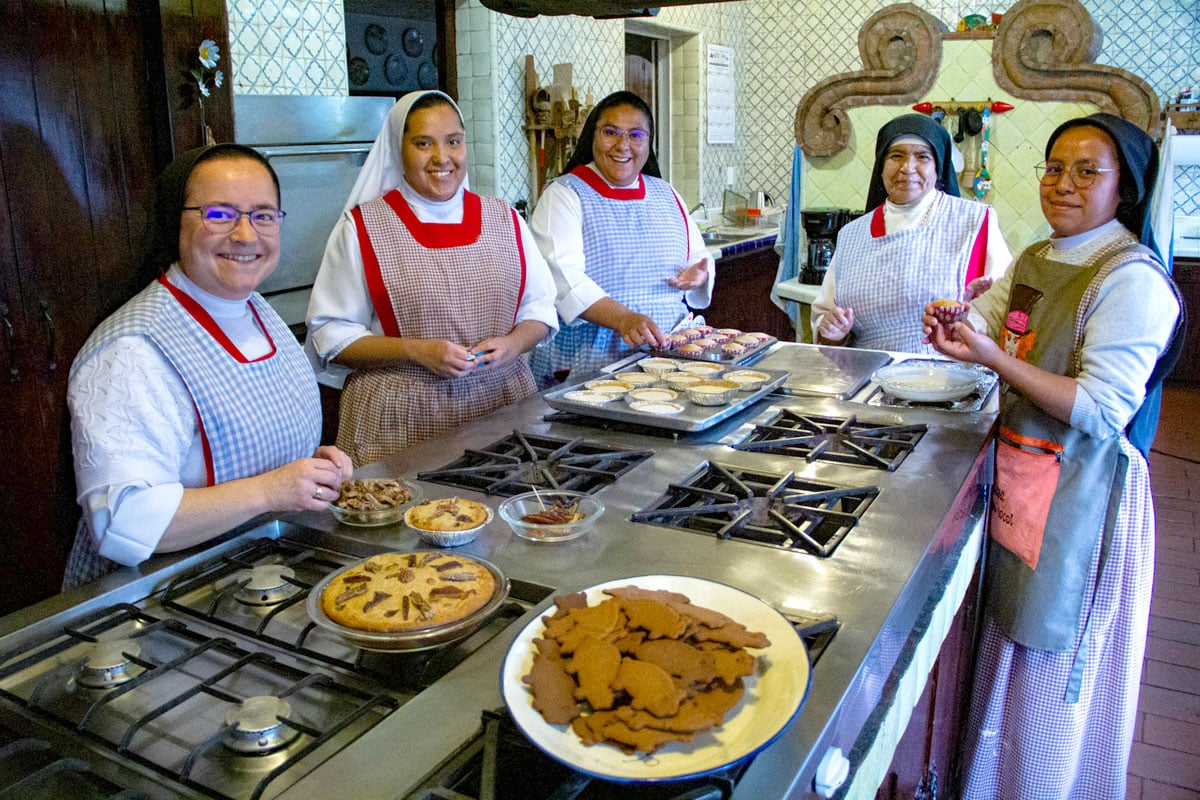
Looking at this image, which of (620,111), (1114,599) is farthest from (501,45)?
(1114,599)

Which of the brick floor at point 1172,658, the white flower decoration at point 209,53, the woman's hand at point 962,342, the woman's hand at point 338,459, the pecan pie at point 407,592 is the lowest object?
the brick floor at point 1172,658

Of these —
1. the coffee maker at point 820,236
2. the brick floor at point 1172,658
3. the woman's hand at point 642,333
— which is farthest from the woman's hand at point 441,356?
the coffee maker at point 820,236

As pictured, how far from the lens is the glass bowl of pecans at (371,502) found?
162cm

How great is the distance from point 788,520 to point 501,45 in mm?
3812

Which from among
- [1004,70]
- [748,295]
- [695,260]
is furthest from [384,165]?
[748,295]

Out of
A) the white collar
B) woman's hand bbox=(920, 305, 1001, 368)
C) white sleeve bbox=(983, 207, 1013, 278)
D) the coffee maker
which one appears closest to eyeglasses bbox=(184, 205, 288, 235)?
the white collar

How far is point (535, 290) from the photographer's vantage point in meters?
2.83

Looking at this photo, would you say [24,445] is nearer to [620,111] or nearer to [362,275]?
[362,275]

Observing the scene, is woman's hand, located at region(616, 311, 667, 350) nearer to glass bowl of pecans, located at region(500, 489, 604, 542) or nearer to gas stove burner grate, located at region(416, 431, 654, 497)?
gas stove burner grate, located at region(416, 431, 654, 497)

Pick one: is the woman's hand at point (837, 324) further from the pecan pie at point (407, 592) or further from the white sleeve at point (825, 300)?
the pecan pie at point (407, 592)

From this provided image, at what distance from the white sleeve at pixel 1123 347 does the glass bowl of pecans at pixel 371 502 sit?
4.68 feet

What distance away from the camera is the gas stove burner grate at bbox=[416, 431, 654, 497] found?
184cm

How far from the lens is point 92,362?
1.56m

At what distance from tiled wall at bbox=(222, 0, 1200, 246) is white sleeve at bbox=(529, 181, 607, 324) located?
1.26 meters
